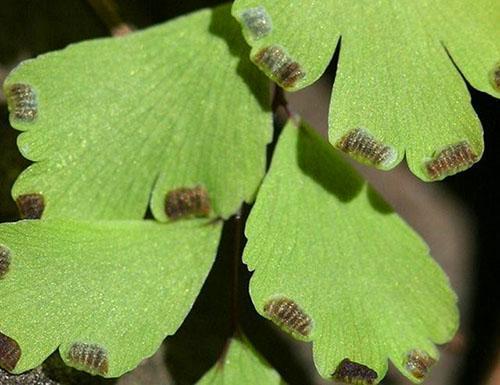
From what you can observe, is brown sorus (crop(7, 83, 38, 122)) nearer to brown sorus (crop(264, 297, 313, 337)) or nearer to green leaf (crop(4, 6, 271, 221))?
green leaf (crop(4, 6, 271, 221))

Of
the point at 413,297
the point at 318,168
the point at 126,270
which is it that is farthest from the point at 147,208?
the point at 413,297

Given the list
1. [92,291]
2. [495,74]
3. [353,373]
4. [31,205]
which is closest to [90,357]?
[92,291]

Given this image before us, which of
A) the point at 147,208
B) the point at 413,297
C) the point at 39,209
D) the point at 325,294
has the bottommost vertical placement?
the point at 413,297

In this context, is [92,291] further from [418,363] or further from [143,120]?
[418,363]

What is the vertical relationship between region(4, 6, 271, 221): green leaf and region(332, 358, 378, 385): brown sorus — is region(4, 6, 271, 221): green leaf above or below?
above

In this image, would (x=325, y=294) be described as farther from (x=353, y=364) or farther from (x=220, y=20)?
(x=220, y=20)

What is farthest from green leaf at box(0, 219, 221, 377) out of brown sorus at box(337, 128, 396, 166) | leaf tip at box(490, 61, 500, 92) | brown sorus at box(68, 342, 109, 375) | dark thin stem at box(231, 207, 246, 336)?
leaf tip at box(490, 61, 500, 92)
